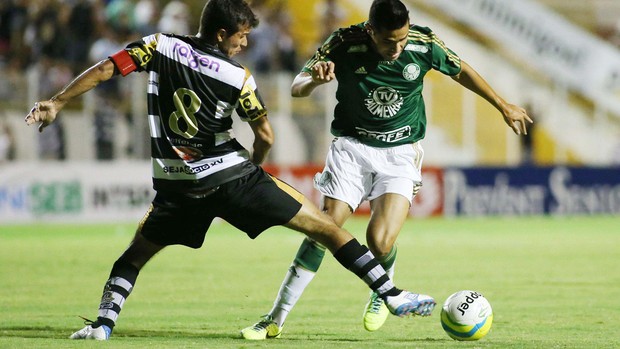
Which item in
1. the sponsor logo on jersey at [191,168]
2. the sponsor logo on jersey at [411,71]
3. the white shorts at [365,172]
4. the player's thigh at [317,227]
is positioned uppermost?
the sponsor logo on jersey at [191,168]

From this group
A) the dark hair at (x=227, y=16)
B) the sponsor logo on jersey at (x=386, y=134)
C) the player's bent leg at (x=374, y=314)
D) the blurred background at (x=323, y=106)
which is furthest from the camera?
the blurred background at (x=323, y=106)

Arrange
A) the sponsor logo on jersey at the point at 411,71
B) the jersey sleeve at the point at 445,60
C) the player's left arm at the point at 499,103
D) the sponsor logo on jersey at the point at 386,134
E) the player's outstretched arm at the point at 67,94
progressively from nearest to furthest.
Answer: the player's outstretched arm at the point at 67,94
the player's left arm at the point at 499,103
the jersey sleeve at the point at 445,60
the sponsor logo on jersey at the point at 411,71
the sponsor logo on jersey at the point at 386,134

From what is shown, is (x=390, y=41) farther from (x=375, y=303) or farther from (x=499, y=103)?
(x=375, y=303)

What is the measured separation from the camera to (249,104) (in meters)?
6.93

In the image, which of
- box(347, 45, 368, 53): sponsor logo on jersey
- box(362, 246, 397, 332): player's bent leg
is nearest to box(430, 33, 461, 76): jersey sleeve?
box(347, 45, 368, 53): sponsor logo on jersey

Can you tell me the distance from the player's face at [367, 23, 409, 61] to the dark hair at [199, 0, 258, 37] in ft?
3.77

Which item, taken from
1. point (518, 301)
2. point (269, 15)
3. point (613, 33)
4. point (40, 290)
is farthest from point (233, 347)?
point (613, 33)

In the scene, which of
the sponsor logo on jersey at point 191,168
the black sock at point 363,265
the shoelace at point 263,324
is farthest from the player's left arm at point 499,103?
the shoelace at point 263,324

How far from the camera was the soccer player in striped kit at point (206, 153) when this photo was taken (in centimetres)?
693

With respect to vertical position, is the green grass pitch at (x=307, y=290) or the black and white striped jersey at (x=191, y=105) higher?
the black and white striped jersey at (x=191, y=105)

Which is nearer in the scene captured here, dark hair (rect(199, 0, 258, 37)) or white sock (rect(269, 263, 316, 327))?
dark hair (rect(199, 0, 258, 37))

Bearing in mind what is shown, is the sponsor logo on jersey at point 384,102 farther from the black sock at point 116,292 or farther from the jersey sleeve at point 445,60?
the black sock at point 116,292

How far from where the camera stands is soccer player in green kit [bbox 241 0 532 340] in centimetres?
797

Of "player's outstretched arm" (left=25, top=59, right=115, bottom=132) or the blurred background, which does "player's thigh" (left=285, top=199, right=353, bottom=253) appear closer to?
"player's outstretched arm" (left=25, top=59, right=115, bottom=132)
